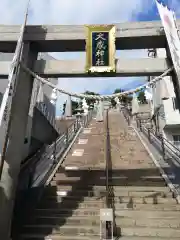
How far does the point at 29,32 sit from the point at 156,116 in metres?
17.6

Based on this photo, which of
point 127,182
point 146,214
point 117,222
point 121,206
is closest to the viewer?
point 117,222

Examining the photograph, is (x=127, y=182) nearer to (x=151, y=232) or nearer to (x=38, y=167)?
(x=151, y=232)

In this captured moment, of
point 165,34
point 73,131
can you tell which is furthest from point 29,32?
point 73,131

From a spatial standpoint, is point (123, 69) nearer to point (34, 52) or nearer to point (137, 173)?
point (34, 52)

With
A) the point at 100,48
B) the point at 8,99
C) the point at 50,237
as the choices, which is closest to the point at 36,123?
the point at 100,48

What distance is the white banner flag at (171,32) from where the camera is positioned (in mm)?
6812

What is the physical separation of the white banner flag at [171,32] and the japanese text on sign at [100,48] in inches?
66.1

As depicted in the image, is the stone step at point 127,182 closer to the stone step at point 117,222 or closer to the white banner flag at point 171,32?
the stone step at point 117,222

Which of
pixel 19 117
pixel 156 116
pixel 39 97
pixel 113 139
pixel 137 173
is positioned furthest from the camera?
pixel 156 116

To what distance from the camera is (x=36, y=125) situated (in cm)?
1717

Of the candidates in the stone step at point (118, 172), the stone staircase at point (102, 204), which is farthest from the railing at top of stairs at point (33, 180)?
the stone step at point (118, 172)

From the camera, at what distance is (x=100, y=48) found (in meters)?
7.42

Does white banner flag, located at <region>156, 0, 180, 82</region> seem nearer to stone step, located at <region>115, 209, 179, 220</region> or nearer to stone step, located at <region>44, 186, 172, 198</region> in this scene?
stone step, located at <region>44, 186, 172, 198</region>

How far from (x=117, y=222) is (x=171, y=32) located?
539 centimetres
